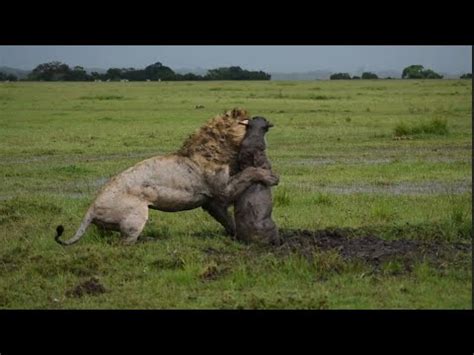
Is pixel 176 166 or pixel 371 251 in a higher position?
pixel 176 166

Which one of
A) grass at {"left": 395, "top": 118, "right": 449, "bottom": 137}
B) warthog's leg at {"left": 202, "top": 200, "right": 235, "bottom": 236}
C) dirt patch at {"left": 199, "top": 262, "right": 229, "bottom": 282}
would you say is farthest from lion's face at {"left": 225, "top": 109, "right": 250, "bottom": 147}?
grass at {"left": 395, "top": 118, "right": 449, "bottom": 137}

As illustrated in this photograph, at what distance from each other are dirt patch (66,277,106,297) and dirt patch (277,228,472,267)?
2037mm

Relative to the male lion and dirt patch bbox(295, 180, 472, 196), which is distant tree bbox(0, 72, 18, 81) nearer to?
the male lion

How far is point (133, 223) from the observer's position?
9.57 m

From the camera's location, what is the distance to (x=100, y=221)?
31.7 ft

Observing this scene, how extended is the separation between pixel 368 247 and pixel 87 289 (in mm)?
2968

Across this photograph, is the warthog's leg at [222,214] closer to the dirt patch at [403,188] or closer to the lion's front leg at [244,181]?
the lion's front leg at [244,181]

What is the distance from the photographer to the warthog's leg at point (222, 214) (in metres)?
10.0

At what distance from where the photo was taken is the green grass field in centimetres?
818

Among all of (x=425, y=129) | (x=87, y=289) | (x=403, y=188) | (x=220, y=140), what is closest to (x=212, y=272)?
(x=87, y=289)

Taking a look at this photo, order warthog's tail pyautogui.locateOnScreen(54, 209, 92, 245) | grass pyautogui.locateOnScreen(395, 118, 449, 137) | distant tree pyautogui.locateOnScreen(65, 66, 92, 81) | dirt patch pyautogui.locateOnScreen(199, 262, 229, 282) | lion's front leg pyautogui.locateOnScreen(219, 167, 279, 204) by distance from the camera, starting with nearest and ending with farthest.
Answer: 1. dirt patch pyautogui.locateOnScreen(199, 262, 229, 282)
2. warthog's tail pyautogui.locateOnScreen(54, 209, 92, 245)
3. lion's front leg pyautogui.locateOnScreen(219, 167, 279, 204)
4. distant tree pyautogui.locateOnScreen(65, 66, 92, 81)
5. grass pyautogui.locateOnScreen(395, 118, 449, 137)
